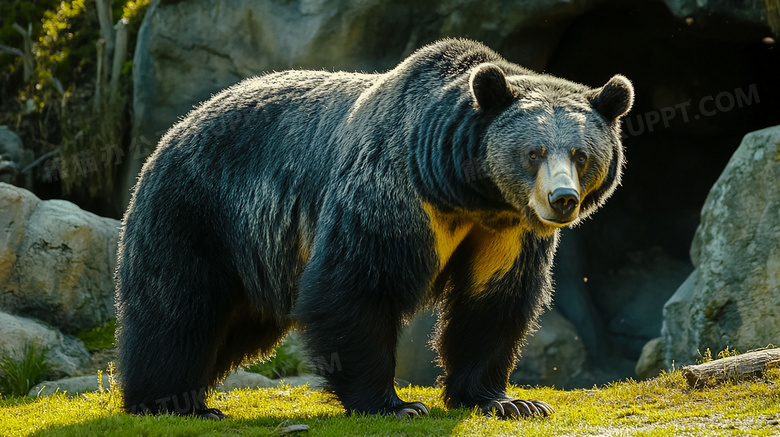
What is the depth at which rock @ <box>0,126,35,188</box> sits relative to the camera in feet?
48.7

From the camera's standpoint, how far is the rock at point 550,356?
13.7 m

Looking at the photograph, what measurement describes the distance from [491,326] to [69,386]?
4730 millimetres

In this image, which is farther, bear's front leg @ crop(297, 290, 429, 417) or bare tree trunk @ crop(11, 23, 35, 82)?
bare tree trunk @ crop(11, 23, 35, 82)

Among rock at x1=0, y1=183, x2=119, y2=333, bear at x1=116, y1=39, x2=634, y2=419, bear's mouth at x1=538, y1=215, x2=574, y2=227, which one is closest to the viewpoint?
bear's mouth at x1=538, y1=215, x2=574, y2=227

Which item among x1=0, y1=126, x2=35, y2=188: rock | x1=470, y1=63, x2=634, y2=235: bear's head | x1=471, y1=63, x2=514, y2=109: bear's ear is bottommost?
x1=470, y1=63, x2=634, y2=235: bear's head

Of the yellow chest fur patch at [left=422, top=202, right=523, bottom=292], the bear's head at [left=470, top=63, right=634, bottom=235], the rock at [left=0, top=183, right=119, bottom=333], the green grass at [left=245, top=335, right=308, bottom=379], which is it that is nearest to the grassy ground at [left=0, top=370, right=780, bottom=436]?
the yellow chest fur patch at [left=422, top=202, right=523, bottom=292]

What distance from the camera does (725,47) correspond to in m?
14.2

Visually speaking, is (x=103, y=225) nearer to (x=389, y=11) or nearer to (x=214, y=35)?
(x=214, y=35)

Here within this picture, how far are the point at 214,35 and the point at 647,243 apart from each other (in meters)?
8.28

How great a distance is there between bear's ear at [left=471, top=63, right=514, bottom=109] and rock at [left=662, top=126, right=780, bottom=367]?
5.22 meters

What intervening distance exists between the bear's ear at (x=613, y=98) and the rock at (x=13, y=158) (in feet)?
36.6

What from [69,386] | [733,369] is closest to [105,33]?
[69,386]

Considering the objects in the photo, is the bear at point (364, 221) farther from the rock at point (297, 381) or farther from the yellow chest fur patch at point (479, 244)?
the rock at point (297, 381)

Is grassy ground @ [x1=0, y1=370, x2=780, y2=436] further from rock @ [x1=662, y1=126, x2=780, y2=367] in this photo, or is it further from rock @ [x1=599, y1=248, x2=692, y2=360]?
rock @ [x1=599, y1=248, x2=692, y2=360]
